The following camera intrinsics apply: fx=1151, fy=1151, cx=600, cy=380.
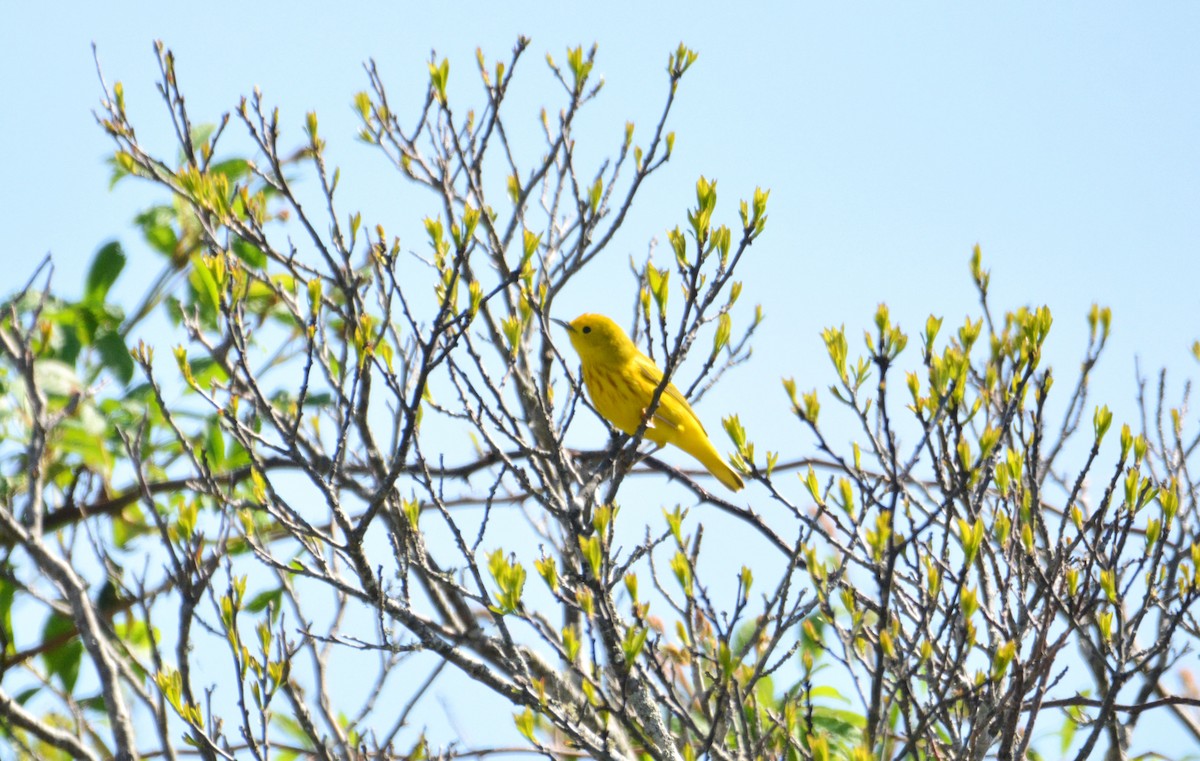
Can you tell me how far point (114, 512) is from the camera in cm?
437

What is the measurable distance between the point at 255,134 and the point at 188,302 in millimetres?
905

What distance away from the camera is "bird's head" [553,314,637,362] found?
5.50m

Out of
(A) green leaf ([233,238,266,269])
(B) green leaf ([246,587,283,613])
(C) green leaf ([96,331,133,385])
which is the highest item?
(A) green leaf ([233,238,266,269])

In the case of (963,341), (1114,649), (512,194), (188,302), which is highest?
(512,194)

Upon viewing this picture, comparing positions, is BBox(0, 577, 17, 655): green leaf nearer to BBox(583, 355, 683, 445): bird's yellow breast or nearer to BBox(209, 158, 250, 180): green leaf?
BBox(209, 158, 250, 180): green leaf

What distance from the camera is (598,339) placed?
18.5ft

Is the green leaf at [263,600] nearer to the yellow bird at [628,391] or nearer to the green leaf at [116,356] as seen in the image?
the green leaf at [116,356]

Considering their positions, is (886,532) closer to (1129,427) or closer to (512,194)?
(1129,427)

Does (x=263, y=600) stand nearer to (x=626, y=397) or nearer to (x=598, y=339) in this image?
(x=626, y=397)

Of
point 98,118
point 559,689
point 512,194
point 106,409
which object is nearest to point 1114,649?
point 559,689

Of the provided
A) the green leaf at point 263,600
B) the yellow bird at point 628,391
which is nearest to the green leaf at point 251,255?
the green leaf at point 263,600

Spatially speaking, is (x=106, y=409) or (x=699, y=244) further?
(x=106, y=409)

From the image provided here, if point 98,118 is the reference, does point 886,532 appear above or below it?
below

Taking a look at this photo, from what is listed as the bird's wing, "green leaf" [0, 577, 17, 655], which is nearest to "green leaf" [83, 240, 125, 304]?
"green leaf" [0, 577, 17, 655]
